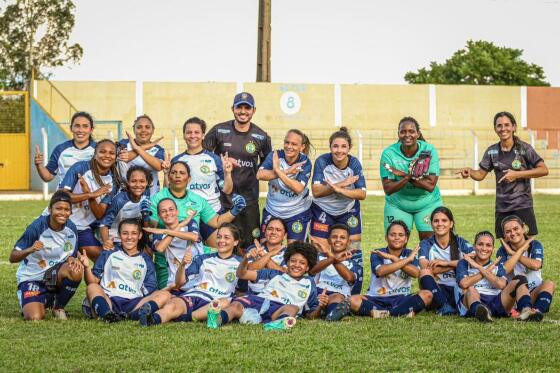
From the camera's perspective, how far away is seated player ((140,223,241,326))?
7.60m

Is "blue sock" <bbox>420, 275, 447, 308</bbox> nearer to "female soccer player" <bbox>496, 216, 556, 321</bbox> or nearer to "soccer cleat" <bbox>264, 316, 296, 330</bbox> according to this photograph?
"female soccer player" <bbox>496, 216, 556, 321</bbox>

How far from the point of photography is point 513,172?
28.6 ft

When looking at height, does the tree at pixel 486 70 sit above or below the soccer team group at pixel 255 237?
above

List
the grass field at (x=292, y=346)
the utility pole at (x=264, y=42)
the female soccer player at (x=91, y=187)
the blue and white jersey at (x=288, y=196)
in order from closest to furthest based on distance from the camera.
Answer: the grass field at (x=292, y=346)
the female soccer player at (x=91, y=187)
the blue and white jersey at (x=288, y=196)
the utility pole at (x=264, y=42)

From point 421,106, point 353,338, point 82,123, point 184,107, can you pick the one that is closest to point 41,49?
point 184,107

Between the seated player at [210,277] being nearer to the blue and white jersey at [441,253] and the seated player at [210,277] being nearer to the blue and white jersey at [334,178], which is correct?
the blue and white jersey at [334,178]

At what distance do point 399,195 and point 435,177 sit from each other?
40cm

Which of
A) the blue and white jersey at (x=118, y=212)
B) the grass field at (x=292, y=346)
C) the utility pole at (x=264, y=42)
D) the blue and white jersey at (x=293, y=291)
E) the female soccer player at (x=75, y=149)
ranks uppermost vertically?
the utility pole at (x=264, y=42)

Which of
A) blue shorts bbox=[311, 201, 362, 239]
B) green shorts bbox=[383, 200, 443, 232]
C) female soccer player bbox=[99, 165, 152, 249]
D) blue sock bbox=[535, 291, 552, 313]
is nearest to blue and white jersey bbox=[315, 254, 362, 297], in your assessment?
blue shorts bbox=[311, 201, 362, 239]

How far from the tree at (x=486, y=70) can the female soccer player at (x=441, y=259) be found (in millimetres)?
46777

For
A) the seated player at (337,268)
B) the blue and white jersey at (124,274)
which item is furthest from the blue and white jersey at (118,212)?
the seated player at (337,268)

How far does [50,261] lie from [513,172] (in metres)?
4.35

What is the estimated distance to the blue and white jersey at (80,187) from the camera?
8.44m

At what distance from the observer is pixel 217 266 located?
7.92m
